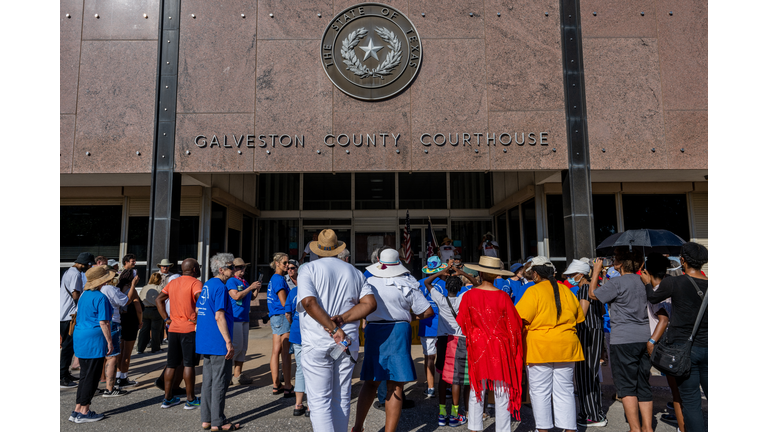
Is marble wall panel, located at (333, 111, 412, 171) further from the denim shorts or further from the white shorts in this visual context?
the white shorts

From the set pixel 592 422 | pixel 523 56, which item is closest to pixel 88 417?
pixel 592 422

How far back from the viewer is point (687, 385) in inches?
152

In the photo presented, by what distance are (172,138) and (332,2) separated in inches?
181

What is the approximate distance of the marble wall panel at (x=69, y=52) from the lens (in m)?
9.62

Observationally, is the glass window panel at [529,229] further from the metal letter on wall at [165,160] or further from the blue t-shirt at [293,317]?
the metal letter on wall at [165,160]

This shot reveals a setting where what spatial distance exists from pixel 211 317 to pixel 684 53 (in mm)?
10750

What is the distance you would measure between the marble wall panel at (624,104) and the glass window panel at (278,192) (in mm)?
10809

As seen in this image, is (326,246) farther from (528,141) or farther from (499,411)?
(528,141)

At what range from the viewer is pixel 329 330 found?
367 centimetres

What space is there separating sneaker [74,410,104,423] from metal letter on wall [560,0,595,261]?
28.3 feet

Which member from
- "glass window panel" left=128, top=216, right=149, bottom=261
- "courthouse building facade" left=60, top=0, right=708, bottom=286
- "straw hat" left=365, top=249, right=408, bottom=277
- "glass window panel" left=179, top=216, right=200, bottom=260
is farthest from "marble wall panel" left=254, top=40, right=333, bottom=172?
"straw hat" left=365, top=249, right=408, bottom=277

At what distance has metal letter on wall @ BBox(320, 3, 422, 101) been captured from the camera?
9.75 metres

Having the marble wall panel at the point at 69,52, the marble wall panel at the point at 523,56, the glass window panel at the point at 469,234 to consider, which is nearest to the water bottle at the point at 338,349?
the marble wall panel at the point at 523,56

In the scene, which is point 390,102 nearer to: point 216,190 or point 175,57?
point 175,57
